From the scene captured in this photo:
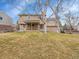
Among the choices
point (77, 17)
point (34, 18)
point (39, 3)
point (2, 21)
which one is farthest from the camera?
point (77, 17)

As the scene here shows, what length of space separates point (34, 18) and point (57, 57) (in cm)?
3120

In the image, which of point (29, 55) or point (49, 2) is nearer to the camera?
point (29, 55)

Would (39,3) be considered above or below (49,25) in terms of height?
above

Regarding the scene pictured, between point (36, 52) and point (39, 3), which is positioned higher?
point (39, 3)

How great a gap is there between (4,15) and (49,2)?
2384 centimetres

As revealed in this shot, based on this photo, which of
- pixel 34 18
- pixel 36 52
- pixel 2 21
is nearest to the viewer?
pixel 36 52

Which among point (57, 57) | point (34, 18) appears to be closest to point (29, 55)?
point (57, 57)

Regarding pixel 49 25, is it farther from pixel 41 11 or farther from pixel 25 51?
pixel 25 51

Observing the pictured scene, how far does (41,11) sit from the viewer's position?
79.7 feet

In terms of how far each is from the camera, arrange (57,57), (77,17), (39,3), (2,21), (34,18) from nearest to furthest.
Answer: (57,57) < (39,3) < (34,18) < (2,21) < (77,17)

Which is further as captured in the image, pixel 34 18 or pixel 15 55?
pixel 34 18

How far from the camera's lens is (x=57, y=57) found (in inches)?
308

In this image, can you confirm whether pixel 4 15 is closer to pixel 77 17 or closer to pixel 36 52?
pixel 77 17

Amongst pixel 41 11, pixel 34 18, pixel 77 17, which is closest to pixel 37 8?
pixel 41 11
